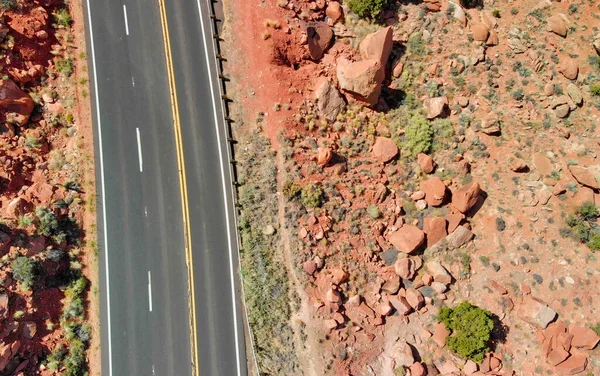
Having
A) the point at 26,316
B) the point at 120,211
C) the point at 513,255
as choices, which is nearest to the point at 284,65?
the point at 120,211

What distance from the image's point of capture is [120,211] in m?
31.6

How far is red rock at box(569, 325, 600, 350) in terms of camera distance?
28781 millimetres

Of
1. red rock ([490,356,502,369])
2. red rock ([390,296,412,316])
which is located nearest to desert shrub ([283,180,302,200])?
red rock ([390,296,412,316])

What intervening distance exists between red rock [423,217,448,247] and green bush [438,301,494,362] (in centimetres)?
441

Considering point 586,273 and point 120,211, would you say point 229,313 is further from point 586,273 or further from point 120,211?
point 586,273

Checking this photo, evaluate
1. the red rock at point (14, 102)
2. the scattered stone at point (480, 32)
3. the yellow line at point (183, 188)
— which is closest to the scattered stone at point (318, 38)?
the yellow line at point (183, 188)

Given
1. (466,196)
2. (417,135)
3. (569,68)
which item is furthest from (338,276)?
(569,68)

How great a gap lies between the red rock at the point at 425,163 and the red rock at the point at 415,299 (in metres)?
8.20

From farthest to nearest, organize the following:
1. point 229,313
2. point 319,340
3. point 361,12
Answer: point 361,12
point 229,313
point 319,340

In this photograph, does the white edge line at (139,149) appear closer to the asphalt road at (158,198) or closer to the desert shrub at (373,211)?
the asphalt road at (158,198)

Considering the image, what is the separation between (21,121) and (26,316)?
1265cm

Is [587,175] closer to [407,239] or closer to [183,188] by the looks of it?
[407,239]

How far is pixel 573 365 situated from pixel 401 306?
10727 mm

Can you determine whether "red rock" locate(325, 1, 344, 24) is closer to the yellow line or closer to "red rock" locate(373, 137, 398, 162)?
"red rock" locate(373, 137, 398, 162)
